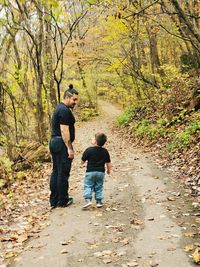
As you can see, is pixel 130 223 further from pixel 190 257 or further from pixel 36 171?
pixel 36 171

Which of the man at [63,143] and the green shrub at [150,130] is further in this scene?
the green shrub at [150,130]

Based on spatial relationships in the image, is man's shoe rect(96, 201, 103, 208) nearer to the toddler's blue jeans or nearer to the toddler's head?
the toddler's blue jeans

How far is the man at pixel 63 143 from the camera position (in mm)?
7348

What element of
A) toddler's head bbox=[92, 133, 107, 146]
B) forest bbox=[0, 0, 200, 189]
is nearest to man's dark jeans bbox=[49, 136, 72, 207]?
toddler's head bbox=[92, 133, 107, 146]

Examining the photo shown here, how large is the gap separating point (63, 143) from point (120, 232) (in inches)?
93.3

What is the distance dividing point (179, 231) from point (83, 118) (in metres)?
28.4

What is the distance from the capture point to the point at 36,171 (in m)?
12.8

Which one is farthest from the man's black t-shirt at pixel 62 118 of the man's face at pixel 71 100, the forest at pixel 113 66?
the forest at pixel 113 66

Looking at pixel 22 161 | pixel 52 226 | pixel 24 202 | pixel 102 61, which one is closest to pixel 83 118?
pixel 102 61

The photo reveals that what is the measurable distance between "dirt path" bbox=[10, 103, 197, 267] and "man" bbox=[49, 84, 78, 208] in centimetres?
47

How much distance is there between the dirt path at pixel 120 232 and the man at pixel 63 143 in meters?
0.47

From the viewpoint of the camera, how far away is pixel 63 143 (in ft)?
24.4

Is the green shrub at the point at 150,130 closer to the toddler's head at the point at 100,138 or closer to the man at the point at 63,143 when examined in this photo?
the toddler's head at the point at 100,138

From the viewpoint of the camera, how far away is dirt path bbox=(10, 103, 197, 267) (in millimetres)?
4883
